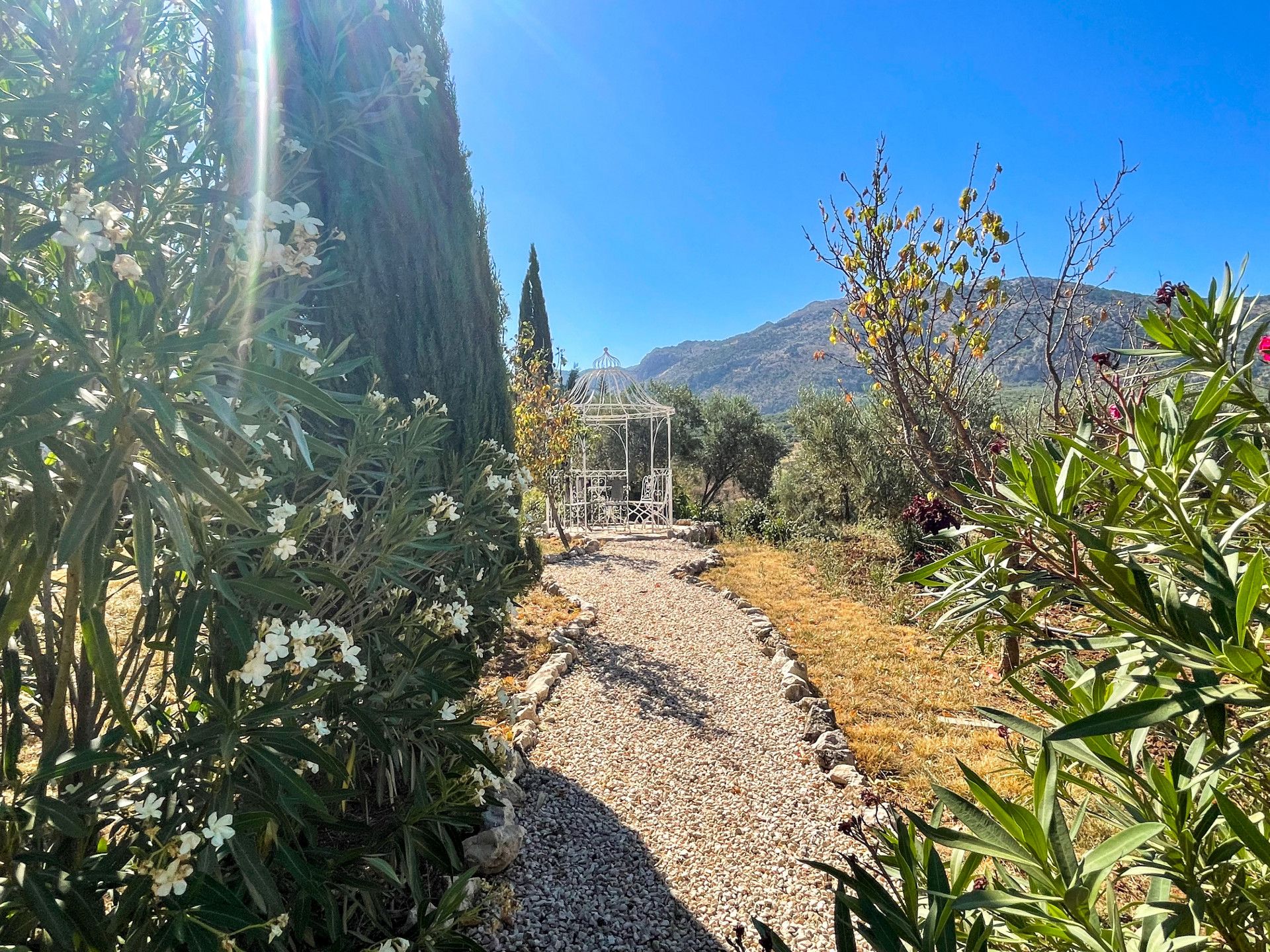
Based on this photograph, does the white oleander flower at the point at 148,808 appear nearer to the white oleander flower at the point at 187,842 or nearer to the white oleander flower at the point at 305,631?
the white oleander flower at the point at 187,842

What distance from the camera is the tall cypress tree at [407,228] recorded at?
7.48ft

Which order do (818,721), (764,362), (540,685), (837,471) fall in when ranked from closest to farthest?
(818,721)
(540,685)
(837,471)
(764,362)

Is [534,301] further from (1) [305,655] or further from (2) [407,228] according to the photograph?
(1) [305,655]

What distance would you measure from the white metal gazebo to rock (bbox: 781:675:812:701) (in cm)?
744

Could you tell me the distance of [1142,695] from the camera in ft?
2.76

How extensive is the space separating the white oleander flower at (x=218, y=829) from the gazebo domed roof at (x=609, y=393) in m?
11.9

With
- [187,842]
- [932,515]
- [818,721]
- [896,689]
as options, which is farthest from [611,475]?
[187,842]

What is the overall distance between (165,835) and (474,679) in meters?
1.33

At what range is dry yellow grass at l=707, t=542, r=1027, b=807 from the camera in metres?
2.96

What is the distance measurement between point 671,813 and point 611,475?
10.9m

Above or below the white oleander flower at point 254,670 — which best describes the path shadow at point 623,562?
below

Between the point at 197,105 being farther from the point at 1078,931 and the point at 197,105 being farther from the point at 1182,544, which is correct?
the point at 1078,931

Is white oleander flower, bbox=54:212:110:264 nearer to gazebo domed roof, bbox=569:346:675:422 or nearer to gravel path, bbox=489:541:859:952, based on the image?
gravel path, bbox=489:541:859:952

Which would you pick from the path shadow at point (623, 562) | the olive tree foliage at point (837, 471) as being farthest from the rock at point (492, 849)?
the olive tree foliage at point (837, 471)
